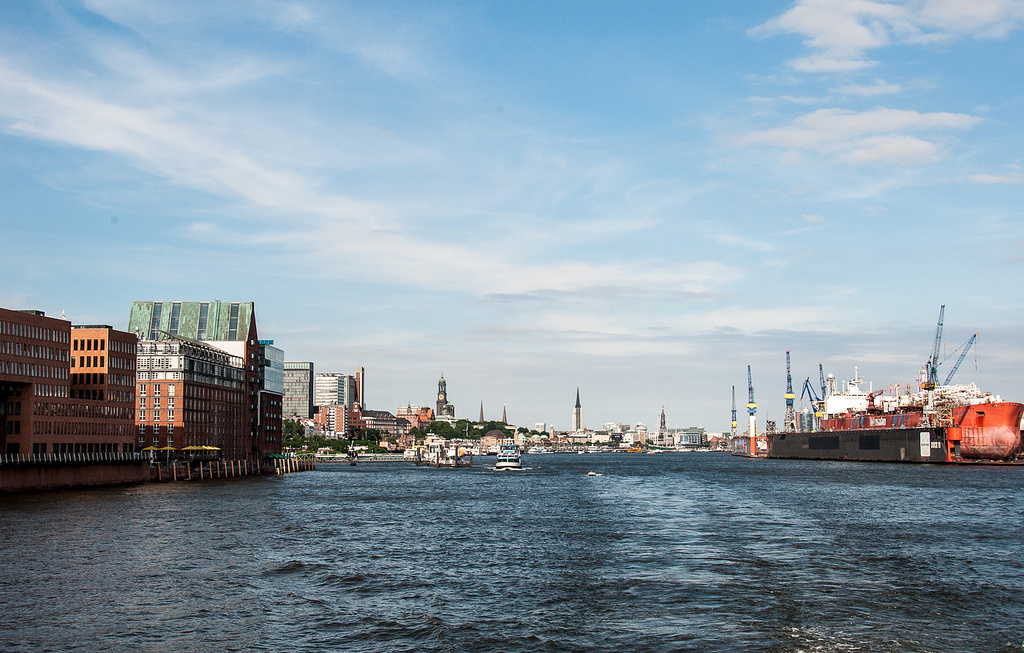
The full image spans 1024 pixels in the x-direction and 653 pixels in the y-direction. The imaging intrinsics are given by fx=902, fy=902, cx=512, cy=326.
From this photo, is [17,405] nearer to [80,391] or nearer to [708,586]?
[80,391]

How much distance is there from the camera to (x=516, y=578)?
149 feet

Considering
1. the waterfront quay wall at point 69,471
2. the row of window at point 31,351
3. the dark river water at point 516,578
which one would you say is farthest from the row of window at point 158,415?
the dark river water at point 516,578

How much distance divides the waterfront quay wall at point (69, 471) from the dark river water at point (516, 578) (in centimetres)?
2009

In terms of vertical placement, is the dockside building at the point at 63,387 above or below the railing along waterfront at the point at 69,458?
above

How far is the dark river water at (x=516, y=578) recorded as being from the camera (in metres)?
33.1

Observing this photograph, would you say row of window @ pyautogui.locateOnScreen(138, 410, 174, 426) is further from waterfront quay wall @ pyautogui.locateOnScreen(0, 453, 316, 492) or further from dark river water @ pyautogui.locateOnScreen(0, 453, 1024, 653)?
dark river water @ pyautogui.locateOnScreen(0, 453, 1024, 653)

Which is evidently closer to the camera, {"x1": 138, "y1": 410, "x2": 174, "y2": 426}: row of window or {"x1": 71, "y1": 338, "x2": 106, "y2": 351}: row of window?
{"x1": 71, "y1": 338, "x2": 106, "y2": 351}: row of window

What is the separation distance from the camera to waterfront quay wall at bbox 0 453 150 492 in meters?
103

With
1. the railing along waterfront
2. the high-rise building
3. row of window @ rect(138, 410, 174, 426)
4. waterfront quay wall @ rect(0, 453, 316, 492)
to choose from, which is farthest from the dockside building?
the high-rise building

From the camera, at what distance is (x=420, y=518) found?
77.6m

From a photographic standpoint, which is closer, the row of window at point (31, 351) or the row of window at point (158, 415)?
the row of window at point (31, 351)

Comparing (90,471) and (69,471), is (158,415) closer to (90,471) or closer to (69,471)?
(90,471)

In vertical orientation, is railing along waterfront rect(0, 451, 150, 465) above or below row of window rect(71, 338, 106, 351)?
below

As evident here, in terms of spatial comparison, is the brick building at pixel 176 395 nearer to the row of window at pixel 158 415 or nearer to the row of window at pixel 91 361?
the row of window at pixel 158 415
